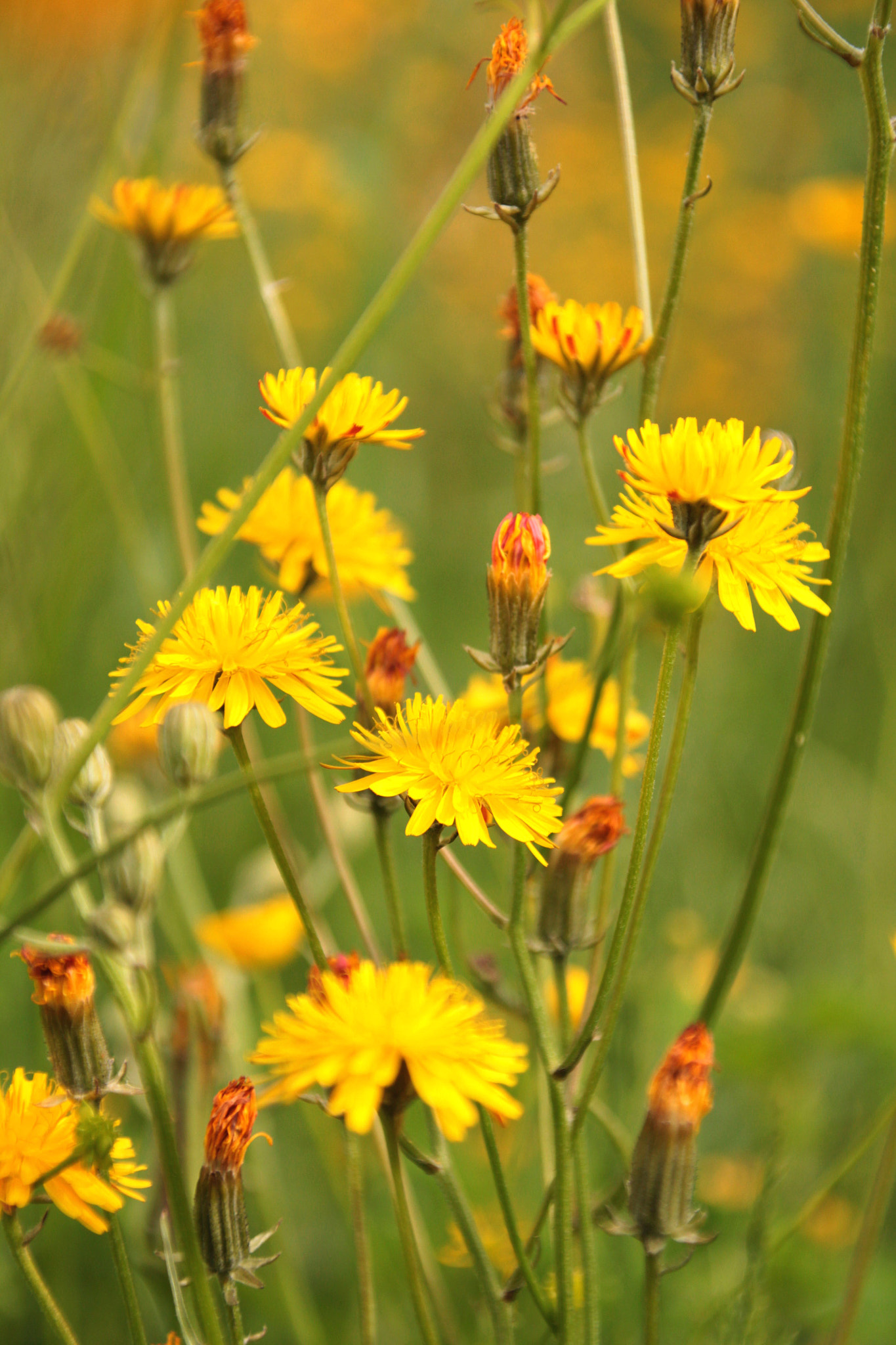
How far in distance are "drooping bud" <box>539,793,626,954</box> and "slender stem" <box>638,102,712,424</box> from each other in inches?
7.6

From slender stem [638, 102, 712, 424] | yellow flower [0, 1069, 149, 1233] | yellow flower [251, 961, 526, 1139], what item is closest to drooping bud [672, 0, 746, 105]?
slender stem [638, 102, 712, 424]

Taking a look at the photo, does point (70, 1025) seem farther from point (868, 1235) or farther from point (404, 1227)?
point (868, 1235)

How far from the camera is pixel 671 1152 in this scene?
498 millimetres

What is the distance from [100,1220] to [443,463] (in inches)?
79.6

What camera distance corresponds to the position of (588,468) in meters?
0.59

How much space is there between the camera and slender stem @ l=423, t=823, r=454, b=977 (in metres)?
0.45

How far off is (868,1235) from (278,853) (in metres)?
0.36

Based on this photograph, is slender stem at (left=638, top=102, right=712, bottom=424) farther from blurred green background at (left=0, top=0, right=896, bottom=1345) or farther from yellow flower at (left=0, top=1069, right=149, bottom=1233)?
yellow flower at (left=0, top=1069, right=149, bottom=1233)

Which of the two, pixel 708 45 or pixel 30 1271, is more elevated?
pixel 708 45

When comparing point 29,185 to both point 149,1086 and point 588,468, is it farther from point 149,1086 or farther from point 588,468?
point 149,1086

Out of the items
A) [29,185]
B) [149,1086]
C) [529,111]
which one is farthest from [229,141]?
[149,1086]

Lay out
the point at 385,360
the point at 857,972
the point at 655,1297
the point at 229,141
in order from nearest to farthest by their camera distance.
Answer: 1. the point at 655,1297
2. the point at 229,141
3. the point at 857,972
4. the point at 385,360

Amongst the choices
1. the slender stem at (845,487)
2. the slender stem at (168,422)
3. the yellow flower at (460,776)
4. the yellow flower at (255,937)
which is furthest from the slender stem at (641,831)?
the yellow flower at (255,937)

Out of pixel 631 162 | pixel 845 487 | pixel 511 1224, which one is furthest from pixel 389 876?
pixel 631 162
